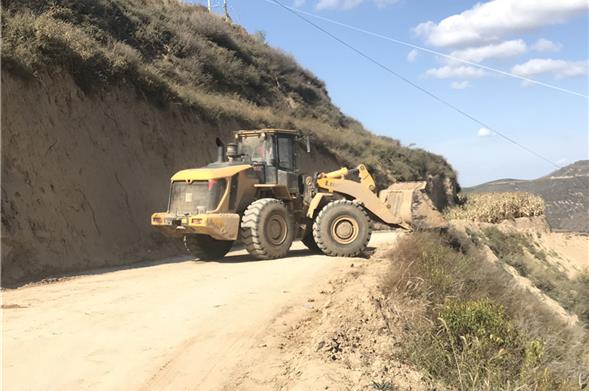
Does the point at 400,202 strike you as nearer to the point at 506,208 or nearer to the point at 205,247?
the point at 205,247

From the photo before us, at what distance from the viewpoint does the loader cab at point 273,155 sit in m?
13.2

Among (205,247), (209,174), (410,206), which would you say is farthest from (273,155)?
(410,206)

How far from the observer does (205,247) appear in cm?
1305

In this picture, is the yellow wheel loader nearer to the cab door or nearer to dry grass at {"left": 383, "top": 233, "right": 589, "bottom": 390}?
the cab door

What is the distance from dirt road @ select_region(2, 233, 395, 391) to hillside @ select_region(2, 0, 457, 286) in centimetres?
253

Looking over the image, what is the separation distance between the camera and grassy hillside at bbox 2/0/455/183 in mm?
15039

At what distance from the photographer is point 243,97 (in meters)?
30.2

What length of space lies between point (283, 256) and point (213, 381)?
23.9 ft

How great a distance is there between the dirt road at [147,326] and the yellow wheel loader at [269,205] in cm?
154

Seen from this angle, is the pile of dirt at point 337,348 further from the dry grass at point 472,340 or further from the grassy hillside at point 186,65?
the grassy hillside at point 186,65

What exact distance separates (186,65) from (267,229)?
17.1 m

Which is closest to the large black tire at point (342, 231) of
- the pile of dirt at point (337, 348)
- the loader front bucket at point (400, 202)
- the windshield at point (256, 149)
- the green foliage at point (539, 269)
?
the loader front bucket at point (400, 202)

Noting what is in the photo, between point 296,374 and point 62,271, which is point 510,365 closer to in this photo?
point 296,374

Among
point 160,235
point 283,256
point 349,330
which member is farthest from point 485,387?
point 160,235
